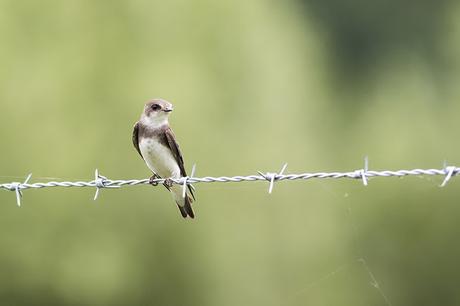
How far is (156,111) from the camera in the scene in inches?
305

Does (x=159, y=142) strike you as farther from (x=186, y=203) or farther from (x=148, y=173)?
(x=148, y=173)

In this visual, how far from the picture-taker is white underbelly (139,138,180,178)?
7.77 m

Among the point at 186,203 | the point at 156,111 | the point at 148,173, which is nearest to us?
the point at 156,111

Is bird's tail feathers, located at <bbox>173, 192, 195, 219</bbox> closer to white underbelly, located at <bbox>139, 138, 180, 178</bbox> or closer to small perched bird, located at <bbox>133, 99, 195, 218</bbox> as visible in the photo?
small perched bird, located at <bbox>133, 99, 195, 218</bbox>

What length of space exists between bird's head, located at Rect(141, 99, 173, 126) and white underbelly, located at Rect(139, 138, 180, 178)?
134mm

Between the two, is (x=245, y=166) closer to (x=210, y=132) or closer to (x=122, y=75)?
(x=210, y=132)

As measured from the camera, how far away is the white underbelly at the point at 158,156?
777cm

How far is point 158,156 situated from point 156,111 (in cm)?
30

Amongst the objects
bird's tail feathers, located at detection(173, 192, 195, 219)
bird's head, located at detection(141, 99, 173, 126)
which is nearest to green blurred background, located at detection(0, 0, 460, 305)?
bird's tail feathers, located at detection(173, 192, 195, 219)

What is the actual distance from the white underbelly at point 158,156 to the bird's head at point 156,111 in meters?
0.13

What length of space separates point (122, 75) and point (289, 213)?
282 centimetres

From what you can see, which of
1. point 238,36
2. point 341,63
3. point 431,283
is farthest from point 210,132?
point 341,63

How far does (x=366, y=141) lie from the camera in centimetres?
2069

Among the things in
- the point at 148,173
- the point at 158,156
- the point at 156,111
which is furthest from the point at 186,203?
the point at 148,173
